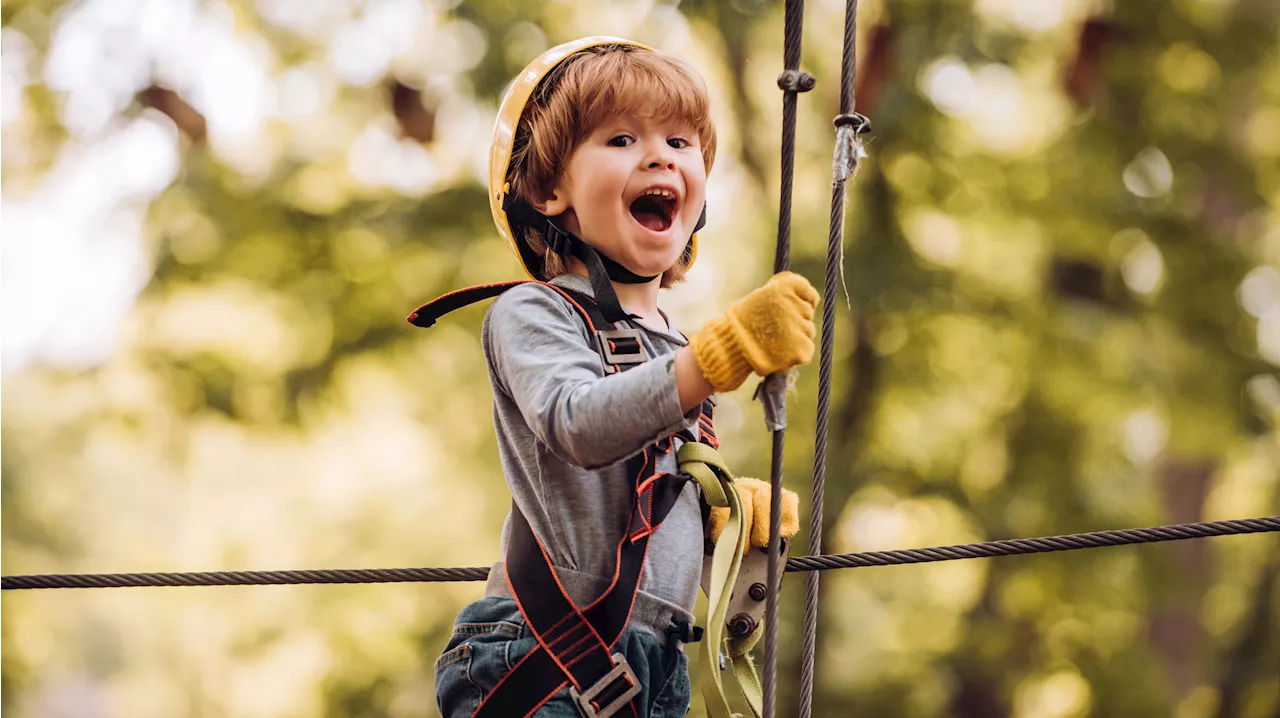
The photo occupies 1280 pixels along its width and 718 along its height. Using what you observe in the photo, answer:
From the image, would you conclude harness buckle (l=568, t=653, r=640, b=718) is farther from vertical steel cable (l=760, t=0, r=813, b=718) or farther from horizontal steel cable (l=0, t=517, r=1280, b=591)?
horizontal steel cable (l=0, t=517, r=1280, b=591)

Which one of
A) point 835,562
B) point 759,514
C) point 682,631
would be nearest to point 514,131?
point 759,514

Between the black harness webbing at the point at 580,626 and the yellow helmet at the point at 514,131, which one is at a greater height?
the yellow helmet at the point at 514,131

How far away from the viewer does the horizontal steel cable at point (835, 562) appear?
7.23 ft

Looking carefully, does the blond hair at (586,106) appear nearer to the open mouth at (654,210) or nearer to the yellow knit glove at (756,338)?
the open mouth at (654,210)

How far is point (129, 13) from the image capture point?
248 inches

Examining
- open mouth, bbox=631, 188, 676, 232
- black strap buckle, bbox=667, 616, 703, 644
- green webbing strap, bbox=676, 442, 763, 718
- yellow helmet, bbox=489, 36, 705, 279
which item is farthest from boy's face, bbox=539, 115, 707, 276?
black strap buckle, bbox=667, 616, 703, 644

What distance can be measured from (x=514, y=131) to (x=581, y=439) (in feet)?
2.29

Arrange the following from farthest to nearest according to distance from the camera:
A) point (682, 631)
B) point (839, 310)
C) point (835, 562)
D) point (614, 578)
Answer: point (839, 310), point (835, 562), point (682, 631), point (614, 578)

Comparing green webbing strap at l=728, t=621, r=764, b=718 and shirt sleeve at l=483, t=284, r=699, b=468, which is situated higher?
shirt sleeve at l=483, t=284, r=699, b=468

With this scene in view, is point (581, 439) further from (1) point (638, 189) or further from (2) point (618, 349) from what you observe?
(1) point (638, 189)

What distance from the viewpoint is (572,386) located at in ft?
5.32

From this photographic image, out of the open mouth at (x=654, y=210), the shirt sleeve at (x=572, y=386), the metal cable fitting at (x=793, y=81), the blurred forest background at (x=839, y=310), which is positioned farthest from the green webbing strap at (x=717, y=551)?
the blurred forest background at (x=839, y=310)

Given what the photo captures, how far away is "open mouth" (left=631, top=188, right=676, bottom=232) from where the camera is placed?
1.95 metres

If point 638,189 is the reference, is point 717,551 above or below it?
below
